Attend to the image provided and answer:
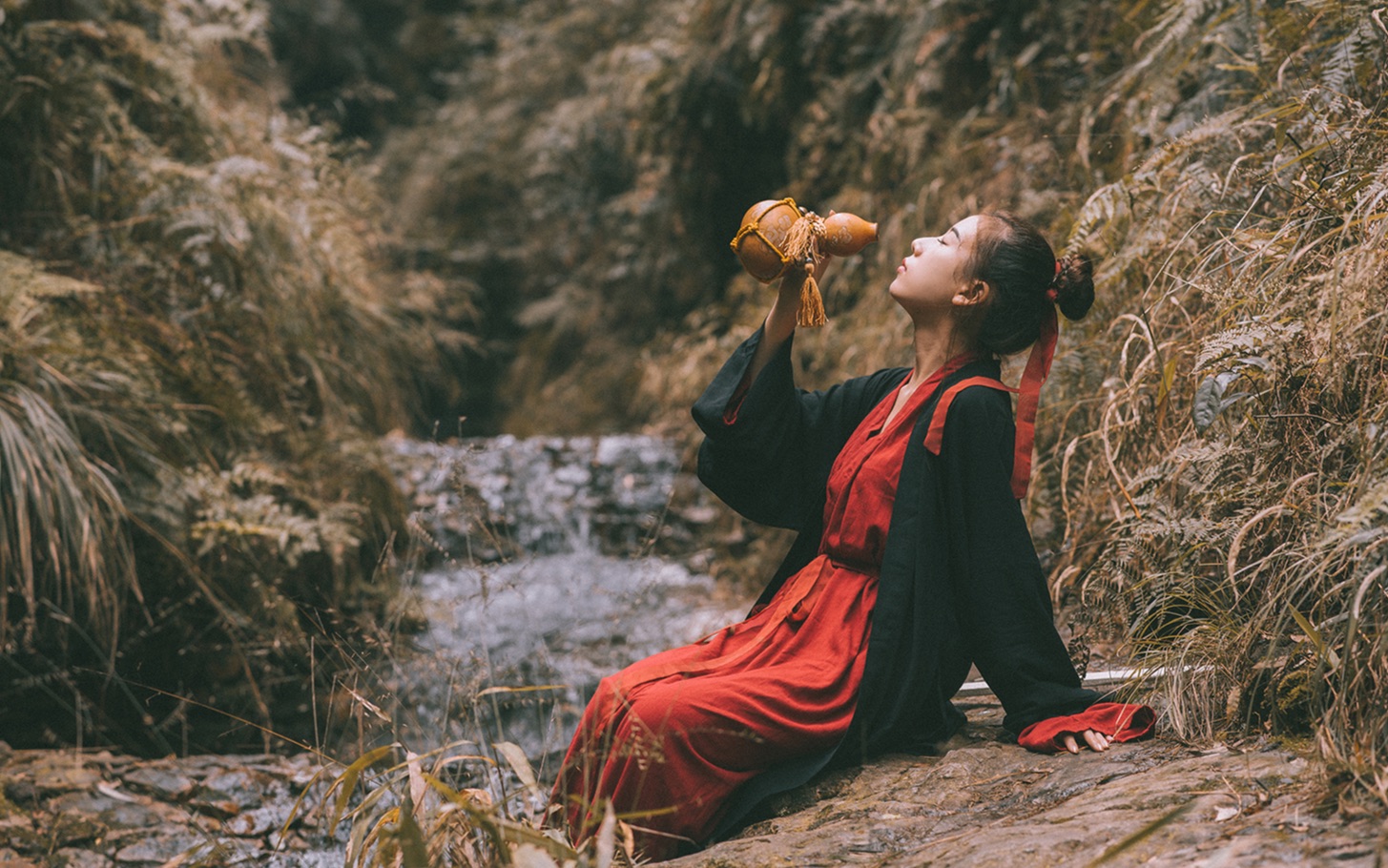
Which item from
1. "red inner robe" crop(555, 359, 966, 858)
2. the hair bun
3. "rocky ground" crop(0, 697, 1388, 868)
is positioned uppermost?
the hair bun

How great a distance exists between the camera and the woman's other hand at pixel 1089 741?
193 centimetres

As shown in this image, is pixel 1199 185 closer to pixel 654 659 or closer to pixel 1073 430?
pixel 1073 430

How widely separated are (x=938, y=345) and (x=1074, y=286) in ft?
0.99

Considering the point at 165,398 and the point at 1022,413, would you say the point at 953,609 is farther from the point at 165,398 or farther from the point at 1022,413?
the point at 165,398

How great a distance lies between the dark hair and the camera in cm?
220

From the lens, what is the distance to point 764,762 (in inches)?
79.9

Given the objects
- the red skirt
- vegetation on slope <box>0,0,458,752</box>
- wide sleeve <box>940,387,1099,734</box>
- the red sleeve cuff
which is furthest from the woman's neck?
vegetation on slope <box>0,0,458,752</box>

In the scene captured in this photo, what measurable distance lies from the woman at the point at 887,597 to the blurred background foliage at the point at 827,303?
0.32 metres

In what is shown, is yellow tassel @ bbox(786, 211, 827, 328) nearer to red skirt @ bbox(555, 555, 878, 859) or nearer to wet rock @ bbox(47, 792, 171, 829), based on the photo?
red skirt @ bbox(555, 555, 878, 859)

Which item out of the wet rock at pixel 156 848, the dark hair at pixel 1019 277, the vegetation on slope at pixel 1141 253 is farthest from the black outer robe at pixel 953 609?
the wet rock at pixel 156 848

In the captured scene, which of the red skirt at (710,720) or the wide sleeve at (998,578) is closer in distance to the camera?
the red skirt at (710,720)

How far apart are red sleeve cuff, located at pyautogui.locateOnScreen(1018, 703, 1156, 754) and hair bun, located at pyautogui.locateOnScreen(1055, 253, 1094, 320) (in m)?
0.80

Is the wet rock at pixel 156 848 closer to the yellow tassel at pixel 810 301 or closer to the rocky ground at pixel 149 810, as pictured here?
the rocky ground at pixel 149 810

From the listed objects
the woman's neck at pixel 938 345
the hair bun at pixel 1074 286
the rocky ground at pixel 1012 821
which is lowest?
the rocky ground at pixel 1012 821
